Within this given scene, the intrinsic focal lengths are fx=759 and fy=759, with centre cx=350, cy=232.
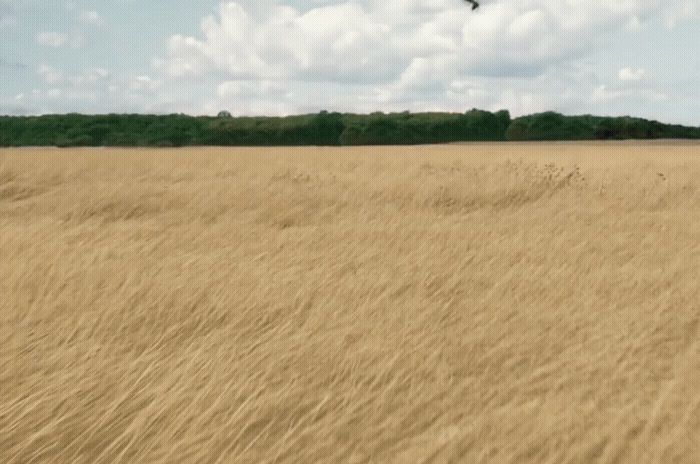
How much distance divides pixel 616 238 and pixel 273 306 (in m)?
4.13

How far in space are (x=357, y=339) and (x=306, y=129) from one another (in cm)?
3522

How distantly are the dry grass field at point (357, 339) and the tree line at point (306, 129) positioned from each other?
3010 centimetres

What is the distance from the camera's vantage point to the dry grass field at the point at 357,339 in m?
4.07

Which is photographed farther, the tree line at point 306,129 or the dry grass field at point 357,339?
the tree line at point 306,129

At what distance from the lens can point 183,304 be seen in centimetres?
604

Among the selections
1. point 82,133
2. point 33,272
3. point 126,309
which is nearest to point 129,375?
point 126,309

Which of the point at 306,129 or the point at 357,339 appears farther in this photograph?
the point at 306,129

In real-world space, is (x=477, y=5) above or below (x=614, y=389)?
above

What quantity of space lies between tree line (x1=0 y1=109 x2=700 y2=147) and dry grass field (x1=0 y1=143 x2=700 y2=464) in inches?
1185

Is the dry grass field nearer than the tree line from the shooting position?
Yes

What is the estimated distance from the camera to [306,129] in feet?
131

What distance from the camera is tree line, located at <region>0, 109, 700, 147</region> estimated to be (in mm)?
39562

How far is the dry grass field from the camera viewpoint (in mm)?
4074

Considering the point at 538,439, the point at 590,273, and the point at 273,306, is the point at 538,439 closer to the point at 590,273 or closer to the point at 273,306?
the point at 273,306
